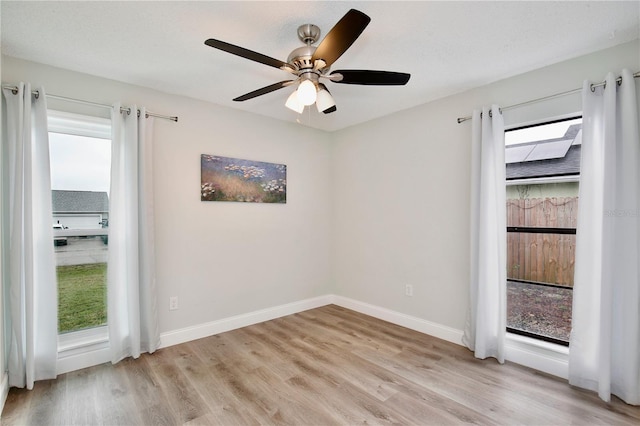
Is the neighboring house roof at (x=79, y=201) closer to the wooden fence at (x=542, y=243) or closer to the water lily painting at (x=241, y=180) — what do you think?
the water lily painting at (x=241, y=180)

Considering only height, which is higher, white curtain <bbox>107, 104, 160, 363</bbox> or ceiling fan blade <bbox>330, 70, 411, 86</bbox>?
ceiling fan blade <bbox>330, 70, 411, 86</bbox>

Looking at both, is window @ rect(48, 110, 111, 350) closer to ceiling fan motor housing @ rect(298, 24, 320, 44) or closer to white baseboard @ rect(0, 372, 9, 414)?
white baseboard @ rect(0, 372, 9, 414)

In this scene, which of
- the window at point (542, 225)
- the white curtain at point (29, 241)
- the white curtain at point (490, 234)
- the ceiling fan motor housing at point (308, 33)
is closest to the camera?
the ceiling fan motor housing at point (308, 33)

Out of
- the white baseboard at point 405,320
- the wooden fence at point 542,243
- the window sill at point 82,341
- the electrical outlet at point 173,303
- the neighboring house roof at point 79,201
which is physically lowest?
the white baseboard at point 405,320

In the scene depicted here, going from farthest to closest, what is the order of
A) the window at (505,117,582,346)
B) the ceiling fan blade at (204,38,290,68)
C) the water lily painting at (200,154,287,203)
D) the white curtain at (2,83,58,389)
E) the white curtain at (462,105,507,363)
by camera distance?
the water lily painting at (200,154,287,203) < the white curtain at (462,105,507,363) < the window at (505,117,582,346) < the white curtain at (2,83,58,389) < the ceiling fan blade at (204,38,290,68)

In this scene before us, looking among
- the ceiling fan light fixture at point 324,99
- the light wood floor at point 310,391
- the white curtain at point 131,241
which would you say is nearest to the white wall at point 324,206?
the white curtain at point 131,241

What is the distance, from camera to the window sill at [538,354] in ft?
7.86

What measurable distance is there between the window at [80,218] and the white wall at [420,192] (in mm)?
2722

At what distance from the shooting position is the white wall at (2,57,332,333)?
2928mm

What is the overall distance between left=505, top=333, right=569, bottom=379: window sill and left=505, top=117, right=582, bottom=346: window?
0.34 ft

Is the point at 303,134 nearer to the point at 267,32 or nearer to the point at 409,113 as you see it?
the point at 409,113

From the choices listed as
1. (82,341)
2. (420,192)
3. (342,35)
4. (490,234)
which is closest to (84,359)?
(82,341)

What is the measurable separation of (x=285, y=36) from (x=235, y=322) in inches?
112

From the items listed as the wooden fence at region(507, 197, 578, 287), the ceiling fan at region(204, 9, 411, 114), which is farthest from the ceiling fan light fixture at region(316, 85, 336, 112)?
the wooden fence at region(507, 197, 578, 287)
